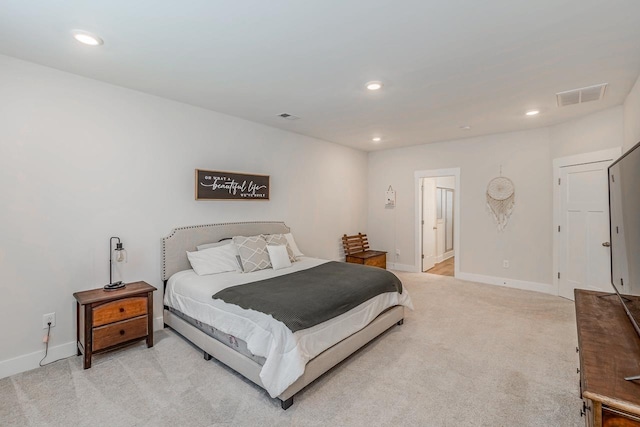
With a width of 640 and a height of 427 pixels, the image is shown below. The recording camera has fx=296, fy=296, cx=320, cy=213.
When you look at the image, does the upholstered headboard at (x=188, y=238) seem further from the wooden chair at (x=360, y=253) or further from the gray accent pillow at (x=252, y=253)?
the wooden chair at (x=360, y=253)

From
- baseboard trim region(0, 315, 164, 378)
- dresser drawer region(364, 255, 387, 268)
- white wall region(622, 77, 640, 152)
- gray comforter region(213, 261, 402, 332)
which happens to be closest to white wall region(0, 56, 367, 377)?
baseboard trim region(0, 315, 164, 378)

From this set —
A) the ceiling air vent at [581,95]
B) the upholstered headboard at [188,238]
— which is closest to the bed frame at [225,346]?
the upholstered headboard at [188,238]

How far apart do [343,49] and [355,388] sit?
2.61 metres

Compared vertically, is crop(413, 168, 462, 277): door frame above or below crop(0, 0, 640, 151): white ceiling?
below

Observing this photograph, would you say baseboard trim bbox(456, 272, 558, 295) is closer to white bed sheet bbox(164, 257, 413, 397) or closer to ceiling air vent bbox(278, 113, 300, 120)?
white bed sheet bbox(164, 257, 413, 397)

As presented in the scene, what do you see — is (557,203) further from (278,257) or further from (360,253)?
(278,257)

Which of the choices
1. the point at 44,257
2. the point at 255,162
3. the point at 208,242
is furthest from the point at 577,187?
the point at 44,257

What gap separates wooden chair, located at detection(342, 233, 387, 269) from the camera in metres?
5.53

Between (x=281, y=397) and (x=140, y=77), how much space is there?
302 cm

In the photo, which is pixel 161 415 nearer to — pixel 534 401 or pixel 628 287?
pixel 534 401

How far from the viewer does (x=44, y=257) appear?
2.63 m

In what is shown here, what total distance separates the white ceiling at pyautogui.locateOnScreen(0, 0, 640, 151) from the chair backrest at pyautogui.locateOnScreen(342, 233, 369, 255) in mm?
2925

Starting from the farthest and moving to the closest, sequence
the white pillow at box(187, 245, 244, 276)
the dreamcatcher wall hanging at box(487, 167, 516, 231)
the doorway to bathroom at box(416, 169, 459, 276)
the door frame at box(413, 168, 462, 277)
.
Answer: the doorway to bathroom at box(416, 169, 459, 276), the door frame at box(413, 168, 462, 277), the dreamcatcher wall hanging at box(487, 167, 516, 231), the white pillow at box(187, 245, 244, 276)

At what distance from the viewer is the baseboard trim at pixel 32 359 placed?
243cm
